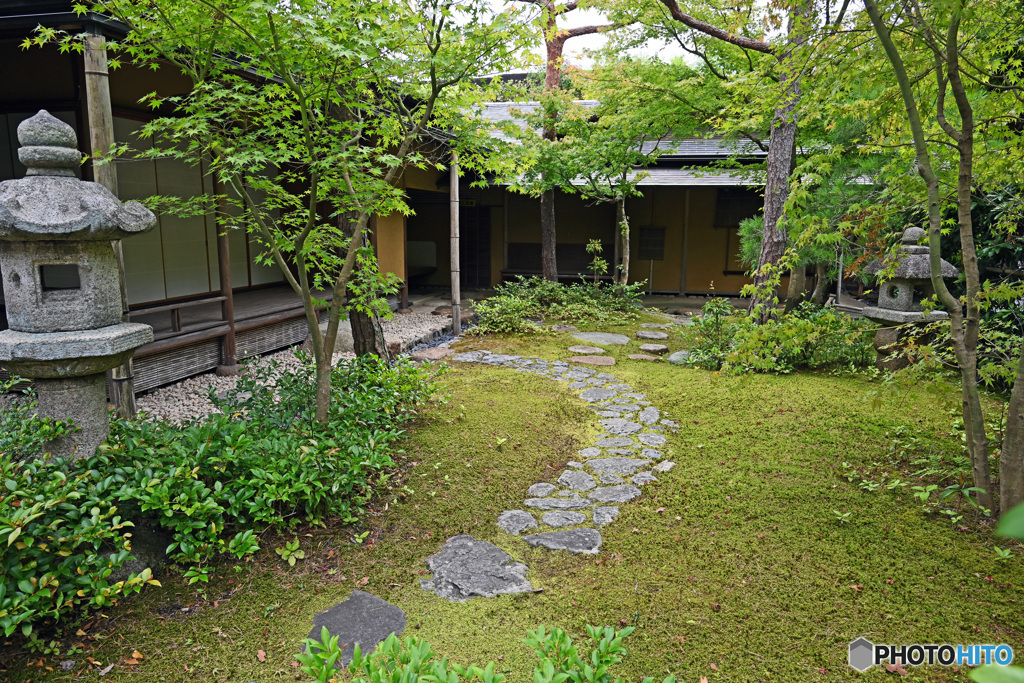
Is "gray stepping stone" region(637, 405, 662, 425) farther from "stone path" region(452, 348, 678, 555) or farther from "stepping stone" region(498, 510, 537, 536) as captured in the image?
"stepping stone" region(498, 510, 537, 536)

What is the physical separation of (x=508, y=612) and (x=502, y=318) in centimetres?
796

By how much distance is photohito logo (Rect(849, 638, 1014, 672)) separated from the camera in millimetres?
2881

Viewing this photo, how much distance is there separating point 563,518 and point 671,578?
0.98m

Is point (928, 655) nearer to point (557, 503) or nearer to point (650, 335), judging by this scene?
point (557, 503)

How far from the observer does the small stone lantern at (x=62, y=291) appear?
11.1 ft

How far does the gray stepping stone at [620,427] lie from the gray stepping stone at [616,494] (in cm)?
120

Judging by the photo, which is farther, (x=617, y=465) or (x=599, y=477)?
(x=617, y=465)

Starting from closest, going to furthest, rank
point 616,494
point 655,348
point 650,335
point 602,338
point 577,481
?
point 616,494 → point 577,481 → point 655,348 → point 602,338 → point 650,335

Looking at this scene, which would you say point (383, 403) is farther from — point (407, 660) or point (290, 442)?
point (407, 660)

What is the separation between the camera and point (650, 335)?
1084 cm

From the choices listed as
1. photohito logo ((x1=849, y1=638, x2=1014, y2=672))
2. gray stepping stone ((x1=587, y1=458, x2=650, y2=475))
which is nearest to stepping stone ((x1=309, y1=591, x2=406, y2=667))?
photohito logo ((x1=849, y1=638, x2=1014, y2=672))

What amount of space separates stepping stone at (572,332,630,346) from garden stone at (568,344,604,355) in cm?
37

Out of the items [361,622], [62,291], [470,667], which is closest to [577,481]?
[361,622]

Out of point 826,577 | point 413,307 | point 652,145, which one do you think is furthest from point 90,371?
point 652,145
